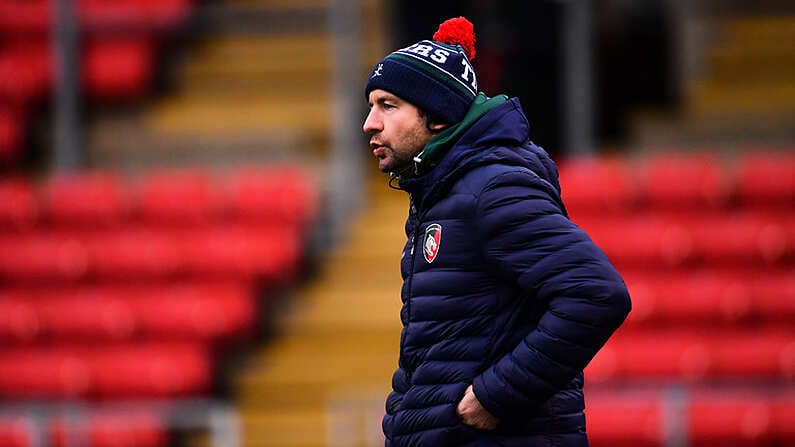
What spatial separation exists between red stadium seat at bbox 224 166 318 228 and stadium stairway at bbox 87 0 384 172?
154 cm

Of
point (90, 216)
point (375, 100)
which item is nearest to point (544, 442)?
point (375, 100)

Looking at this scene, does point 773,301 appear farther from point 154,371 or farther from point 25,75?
point 25,75

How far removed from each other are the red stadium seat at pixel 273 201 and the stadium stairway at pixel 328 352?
18.7 inches

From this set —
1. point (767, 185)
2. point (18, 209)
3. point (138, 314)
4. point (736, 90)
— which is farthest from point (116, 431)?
point (736, 90)

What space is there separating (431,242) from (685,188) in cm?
614

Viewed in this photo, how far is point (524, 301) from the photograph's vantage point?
2.96 m

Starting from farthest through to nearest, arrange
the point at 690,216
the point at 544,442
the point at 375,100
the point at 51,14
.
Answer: the point at 51,14 < the point at 690,216 < the point at 375,100 < the point at 544,442

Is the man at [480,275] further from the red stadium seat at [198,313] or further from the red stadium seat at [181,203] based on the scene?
the red stadium seat at [181,203]

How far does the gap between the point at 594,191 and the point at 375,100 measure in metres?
6.03

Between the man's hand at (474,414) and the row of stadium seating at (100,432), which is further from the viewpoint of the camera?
the row of stadium seating at (100,432)

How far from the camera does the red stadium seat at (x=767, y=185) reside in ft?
28.8

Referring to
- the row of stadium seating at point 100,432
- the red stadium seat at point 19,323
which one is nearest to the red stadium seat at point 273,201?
the red stadium seat at point 19,323

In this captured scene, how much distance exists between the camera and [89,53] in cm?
1228

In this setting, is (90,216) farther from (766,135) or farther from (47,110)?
(766,135)
